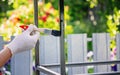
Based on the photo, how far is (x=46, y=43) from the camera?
2957 millimetres

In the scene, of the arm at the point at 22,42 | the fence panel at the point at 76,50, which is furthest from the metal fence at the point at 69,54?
the arm at the point at 22,42

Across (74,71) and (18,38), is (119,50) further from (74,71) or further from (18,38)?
(18,38)

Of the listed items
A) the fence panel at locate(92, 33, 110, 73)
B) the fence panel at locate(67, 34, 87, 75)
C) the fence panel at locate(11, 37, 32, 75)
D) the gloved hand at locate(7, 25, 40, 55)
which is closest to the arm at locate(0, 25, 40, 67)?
the gloved hand at locate(7, 25, 40, 55)

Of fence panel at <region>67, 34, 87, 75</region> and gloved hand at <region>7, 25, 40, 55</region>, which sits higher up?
gloved hand at <region>7, 25, 40, 55</region>

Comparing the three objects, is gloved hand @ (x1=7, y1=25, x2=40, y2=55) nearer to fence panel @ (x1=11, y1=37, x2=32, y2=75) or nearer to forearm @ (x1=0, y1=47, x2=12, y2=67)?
forearm @ (x1=0, y1=47, x2=12, y2=67)

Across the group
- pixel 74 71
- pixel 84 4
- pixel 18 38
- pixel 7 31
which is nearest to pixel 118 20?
pixel 7 31

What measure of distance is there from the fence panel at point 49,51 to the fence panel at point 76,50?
0.12 metres

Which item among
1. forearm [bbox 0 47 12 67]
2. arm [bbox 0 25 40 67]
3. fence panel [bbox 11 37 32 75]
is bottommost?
fence panel [bbox 11 37 32 75]

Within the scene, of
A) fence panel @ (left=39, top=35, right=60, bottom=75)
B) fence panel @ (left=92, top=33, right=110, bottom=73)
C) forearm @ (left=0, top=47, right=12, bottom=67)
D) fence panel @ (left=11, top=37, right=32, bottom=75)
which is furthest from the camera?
fence panel @ (left=92, top=33, right=110, bottom=73)

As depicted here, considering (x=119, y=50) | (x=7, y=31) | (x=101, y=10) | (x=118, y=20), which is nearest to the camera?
(x=119, y=50)

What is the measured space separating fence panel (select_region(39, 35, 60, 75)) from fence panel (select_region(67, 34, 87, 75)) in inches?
4.7

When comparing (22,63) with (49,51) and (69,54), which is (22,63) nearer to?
(49,51)

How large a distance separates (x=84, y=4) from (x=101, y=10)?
2.63 ft

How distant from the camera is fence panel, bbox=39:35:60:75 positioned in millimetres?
2928
